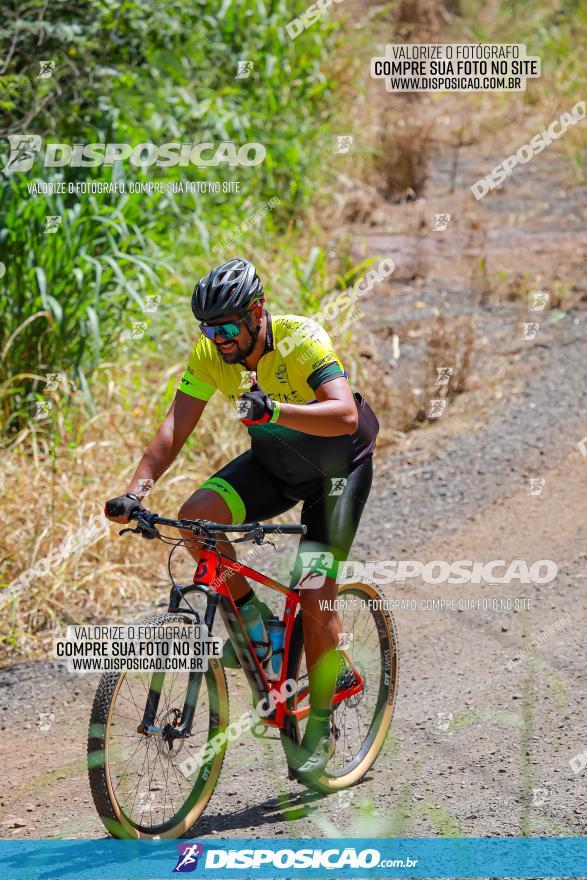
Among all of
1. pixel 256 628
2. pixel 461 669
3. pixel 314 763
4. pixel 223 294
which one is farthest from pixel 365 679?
pixel 223 294

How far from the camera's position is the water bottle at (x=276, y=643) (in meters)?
4.41

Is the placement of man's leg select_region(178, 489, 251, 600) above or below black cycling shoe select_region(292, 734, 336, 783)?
above

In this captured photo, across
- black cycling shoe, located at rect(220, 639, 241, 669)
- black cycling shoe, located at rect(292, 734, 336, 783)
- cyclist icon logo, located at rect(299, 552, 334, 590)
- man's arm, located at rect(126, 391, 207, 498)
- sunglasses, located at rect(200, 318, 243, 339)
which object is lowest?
black cycling shoe, located at rect(292, 734, 336, 783)

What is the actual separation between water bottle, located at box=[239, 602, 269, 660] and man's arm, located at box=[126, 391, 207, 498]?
619mm

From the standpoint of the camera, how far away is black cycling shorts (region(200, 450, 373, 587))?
171 inches

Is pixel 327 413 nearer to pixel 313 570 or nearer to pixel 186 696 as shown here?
pixel 313 570

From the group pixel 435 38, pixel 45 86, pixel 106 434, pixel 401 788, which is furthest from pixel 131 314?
pixel 435 38

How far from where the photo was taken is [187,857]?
13.3 feet

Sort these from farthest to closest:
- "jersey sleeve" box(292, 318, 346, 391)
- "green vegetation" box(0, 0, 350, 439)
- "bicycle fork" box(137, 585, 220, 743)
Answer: "green vegetation" box(0, 0, 350, 439) < "jersey sleeve" box(292, 318, 346, 391) < "bicycle fork" box(137, 585, 220, 743)

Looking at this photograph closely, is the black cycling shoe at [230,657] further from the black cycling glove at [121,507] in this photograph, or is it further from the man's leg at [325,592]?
the black cycling glove at [121,507]

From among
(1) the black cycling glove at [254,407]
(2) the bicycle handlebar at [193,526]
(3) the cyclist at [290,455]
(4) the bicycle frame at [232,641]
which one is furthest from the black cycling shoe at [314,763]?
(1) the black cycling glove at [254,407]

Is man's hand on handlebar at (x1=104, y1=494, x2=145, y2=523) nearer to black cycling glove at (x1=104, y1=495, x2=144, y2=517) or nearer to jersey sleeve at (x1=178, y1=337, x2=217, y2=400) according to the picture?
black cycling glove at (x1=104, y1=495, x2=144, y2=517)

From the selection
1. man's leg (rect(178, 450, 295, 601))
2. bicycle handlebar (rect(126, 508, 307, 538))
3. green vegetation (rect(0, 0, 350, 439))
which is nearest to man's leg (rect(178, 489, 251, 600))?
man's leg (rect(178, 450, 295, 601))

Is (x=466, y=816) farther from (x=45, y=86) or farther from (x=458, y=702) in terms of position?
(x=45, y=86)
